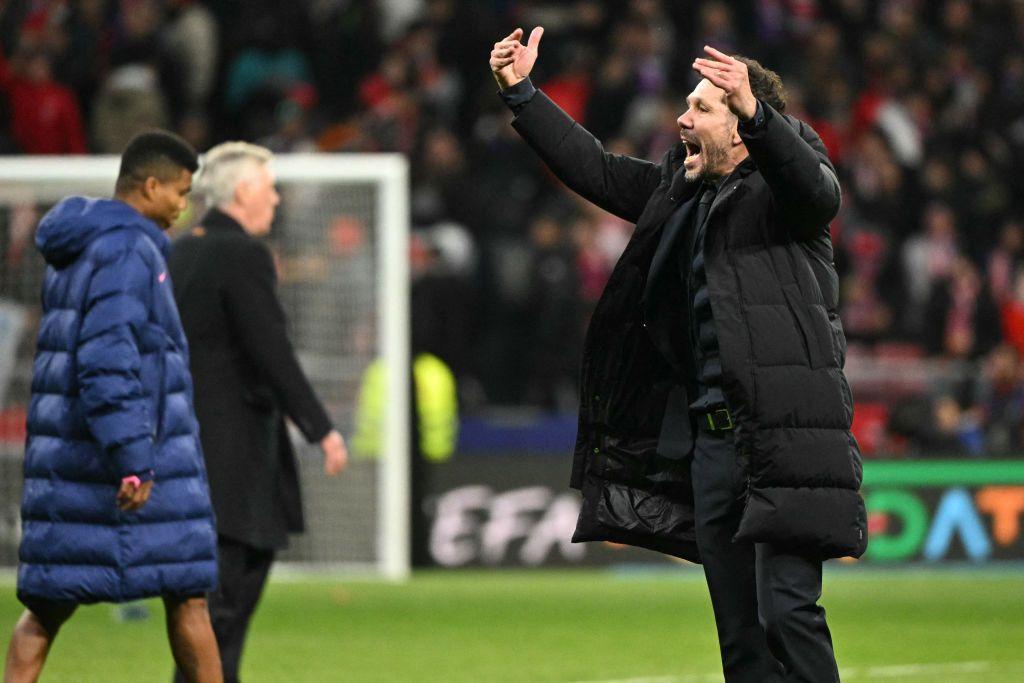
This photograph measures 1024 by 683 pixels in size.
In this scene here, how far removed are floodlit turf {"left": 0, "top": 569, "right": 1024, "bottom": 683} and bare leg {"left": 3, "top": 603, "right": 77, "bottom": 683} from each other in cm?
226

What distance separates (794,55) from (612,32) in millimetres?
1813

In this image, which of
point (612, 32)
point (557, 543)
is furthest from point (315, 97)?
point (557, 543)

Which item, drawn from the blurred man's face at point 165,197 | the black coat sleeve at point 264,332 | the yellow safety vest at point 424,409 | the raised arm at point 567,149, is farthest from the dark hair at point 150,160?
the yellow safety vest at point 424,409

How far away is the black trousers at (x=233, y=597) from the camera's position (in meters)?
6.36

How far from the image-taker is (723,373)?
4.89 metres

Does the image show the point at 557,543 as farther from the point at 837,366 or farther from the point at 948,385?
the point at 837,366

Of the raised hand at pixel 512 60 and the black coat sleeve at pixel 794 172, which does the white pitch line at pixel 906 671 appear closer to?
the raised hand at pixel 512 60

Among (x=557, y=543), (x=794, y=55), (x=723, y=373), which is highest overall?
(x=794, y=55)

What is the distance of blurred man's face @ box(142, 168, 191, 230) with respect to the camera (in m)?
5.82

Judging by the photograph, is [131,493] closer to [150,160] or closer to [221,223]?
[150,160]

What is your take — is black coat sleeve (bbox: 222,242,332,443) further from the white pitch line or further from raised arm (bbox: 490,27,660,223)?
the white pitch line

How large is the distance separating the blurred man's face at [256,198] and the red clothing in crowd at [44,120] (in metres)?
9.25

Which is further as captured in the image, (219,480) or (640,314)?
(219,480)

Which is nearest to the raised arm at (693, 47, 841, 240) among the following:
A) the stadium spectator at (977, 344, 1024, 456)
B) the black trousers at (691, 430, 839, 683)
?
the black trousers at (691, 430, 839, 683)
